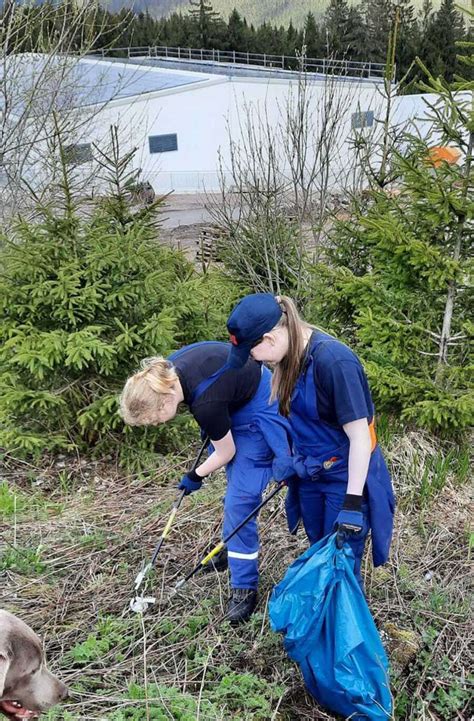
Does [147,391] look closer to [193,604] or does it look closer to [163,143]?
[193,604]

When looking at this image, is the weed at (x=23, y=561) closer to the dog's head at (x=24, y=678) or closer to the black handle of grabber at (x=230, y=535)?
the black handle of grabber at (x=230, y=535)

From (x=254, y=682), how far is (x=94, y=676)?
0.78 metres

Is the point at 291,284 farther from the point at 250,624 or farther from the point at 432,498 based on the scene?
the point at 250,624

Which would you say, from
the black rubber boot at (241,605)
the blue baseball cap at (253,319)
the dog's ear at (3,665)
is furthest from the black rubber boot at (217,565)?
the blue baseball cap at (253,319)

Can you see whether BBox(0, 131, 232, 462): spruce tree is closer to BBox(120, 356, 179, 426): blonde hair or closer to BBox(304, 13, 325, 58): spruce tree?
BBox(120, 356, 179, 426): blonde hair

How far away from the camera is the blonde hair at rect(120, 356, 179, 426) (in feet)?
9.37

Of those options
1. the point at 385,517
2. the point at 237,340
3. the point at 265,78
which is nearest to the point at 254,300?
the point at 237,340

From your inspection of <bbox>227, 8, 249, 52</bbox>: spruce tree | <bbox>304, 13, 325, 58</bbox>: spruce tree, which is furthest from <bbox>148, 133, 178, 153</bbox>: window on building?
<bbox>227, 8, 249, 52</bbox>: spruce tree

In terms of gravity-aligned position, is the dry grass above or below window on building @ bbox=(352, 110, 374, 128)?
below

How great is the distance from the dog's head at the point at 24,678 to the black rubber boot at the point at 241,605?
912 mm

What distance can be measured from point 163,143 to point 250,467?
1001 inches

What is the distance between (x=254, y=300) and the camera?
8.30 feet

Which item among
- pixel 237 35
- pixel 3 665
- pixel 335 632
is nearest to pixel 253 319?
pixel 335 632

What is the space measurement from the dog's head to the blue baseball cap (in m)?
1.49
